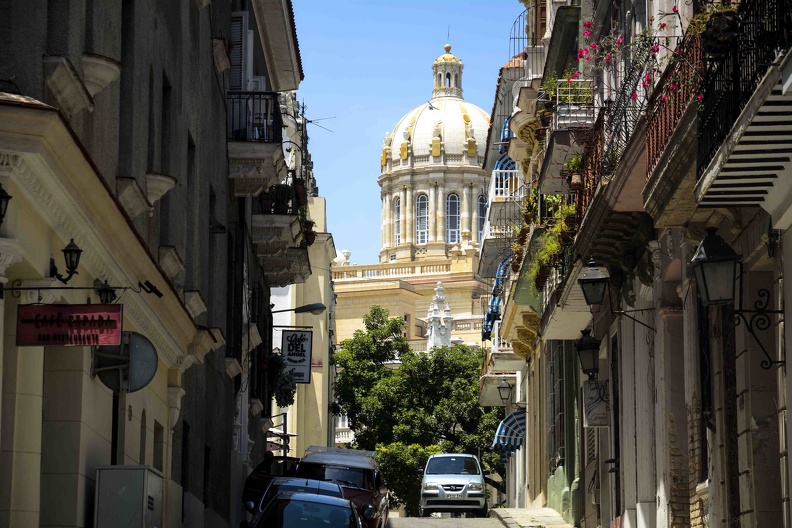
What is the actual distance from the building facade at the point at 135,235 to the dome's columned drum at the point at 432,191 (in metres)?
108

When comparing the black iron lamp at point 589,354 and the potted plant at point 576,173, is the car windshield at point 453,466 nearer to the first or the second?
the black iron lamp at point 589,354

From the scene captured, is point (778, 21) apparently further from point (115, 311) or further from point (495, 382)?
point (495, 382)

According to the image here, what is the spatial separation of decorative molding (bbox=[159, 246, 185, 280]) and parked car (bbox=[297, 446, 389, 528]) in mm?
7937

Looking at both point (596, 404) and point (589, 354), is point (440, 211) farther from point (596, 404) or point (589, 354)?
point (589, 354)

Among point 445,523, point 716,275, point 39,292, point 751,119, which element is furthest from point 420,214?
point 751,119

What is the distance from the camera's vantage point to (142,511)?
15219 millimetres

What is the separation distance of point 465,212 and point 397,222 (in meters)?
6.25

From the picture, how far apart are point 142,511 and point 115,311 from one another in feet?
8.97

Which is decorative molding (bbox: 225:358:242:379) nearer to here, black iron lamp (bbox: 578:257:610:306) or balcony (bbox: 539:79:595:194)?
balcony (bbox: 539:79:595:194)

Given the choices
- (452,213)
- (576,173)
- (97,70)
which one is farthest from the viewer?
(452,213)

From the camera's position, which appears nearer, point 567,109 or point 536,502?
point 567,109

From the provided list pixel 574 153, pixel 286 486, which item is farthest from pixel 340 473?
pixel 574 153

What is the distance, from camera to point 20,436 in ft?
44.0

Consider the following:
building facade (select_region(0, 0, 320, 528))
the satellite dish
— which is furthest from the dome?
the satellite dish
